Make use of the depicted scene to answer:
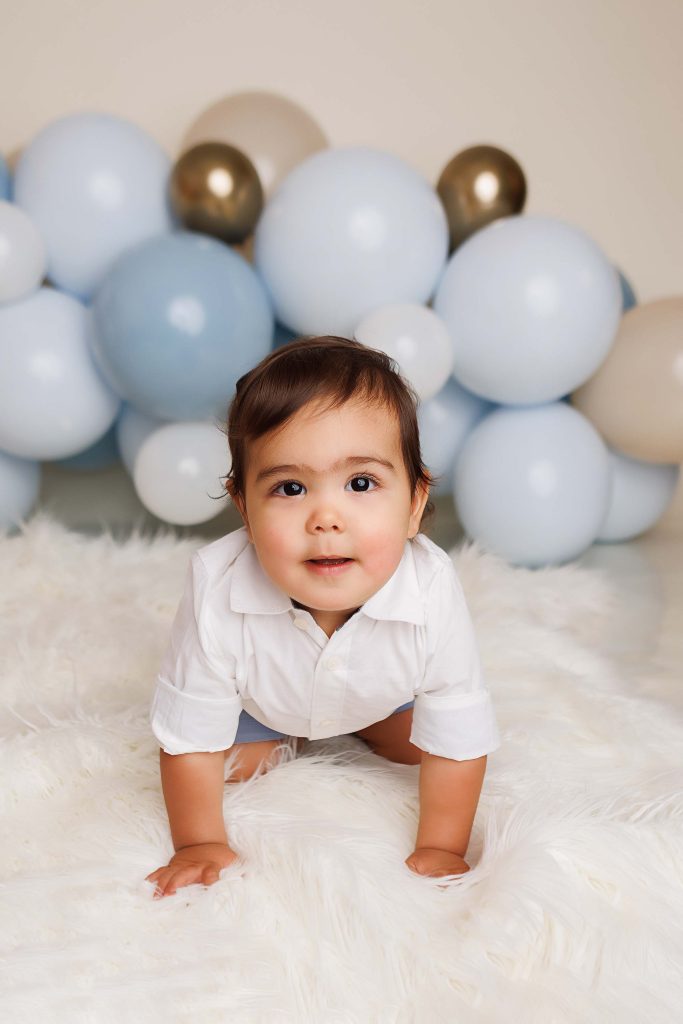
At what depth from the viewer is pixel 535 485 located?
6.84 feet

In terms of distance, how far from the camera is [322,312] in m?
2.08

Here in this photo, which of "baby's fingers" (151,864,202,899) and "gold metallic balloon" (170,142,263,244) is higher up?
"gold metallic balloon" (170,142,263,244)

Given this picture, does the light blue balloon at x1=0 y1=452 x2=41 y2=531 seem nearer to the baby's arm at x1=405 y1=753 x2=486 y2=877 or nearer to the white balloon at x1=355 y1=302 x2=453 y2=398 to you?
the white balloon at x1=355 y1=302 x2=453 y2=398

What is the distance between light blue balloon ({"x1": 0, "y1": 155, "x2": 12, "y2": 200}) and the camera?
2141 mm

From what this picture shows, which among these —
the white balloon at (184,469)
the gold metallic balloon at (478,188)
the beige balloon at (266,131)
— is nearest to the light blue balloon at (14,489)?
the white balloon at (184,469)

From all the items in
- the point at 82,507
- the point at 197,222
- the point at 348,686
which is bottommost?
the point at 82,507

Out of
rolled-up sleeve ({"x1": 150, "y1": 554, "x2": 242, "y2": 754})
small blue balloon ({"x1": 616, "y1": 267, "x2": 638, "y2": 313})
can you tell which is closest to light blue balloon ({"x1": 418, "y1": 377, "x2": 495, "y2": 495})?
small blue balloon ({"x1": 616, "y1": 267, "x2": 638, "y2": 313})

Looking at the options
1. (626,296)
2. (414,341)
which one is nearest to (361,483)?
(414,341)

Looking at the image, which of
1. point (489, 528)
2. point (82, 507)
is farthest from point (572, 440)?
point (82, 507)

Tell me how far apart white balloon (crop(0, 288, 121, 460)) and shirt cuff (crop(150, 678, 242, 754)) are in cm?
116

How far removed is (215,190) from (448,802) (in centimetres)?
141

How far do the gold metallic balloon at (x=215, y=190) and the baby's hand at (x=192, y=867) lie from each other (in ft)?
4.60

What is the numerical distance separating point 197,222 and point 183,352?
32 centimetres

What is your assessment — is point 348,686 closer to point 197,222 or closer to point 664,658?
point 664,658
